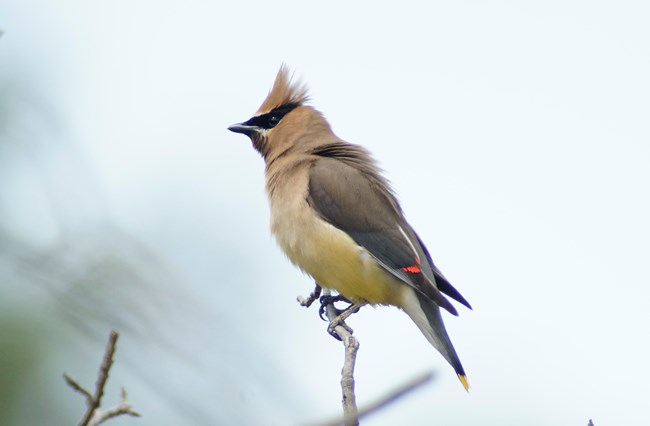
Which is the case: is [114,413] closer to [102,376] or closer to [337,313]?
[102,376]

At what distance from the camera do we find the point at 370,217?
16.1 feet

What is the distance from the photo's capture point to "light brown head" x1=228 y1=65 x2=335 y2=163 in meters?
5.53

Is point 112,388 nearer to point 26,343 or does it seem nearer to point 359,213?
point 26,343

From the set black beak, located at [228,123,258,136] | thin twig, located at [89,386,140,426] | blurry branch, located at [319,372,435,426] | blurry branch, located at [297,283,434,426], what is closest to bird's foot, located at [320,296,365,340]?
blurry branch, located at [297,283,434,426]

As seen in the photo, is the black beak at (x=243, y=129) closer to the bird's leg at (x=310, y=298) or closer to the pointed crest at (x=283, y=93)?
the pointed crest at (x=283, y=93)

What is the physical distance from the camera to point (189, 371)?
238 cm

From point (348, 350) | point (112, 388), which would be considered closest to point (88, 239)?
point (348, 350)

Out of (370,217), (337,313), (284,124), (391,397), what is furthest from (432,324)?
(391,397)

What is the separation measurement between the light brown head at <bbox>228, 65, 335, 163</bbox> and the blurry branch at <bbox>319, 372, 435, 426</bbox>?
4079 millimetres

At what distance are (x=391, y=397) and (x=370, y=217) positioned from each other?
11.7 ft

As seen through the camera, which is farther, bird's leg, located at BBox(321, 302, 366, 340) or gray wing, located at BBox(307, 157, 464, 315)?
gray wing, located at BBox(307, 157, 464, 315)

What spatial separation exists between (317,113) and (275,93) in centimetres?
27

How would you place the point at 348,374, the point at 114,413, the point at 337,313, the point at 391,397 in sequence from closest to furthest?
1. the point at 391,397
2. the point at 114,413
3. the point at 348,374
4. the point at 337,313

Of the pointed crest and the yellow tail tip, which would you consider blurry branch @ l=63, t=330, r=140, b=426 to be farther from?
the pointed crest
